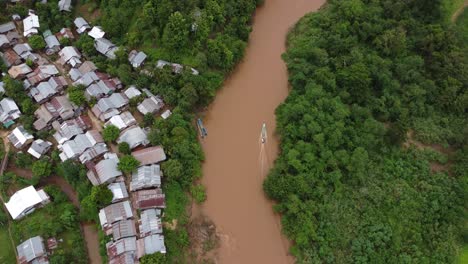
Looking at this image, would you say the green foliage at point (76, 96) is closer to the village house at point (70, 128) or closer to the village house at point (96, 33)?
the village house at point (70, 128)

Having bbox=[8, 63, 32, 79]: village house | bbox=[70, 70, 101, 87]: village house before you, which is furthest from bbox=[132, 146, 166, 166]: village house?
bbox=[8, 63, 32, 79]: village house

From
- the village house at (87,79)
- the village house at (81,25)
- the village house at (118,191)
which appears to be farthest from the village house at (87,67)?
the village house at (118,191)

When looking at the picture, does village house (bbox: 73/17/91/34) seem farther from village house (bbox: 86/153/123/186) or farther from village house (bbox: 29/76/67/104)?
village house (bbox: 86/153/123/186)

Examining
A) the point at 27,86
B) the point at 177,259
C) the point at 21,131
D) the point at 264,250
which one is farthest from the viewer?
the point at 27,86

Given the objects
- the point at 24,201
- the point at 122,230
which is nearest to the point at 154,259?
the point at 122,230

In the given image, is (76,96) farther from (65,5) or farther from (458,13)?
(458,13)

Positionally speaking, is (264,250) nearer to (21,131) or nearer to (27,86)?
(21,131)

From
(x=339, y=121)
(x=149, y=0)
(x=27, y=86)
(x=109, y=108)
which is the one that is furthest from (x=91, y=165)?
(x=339, y=121)
